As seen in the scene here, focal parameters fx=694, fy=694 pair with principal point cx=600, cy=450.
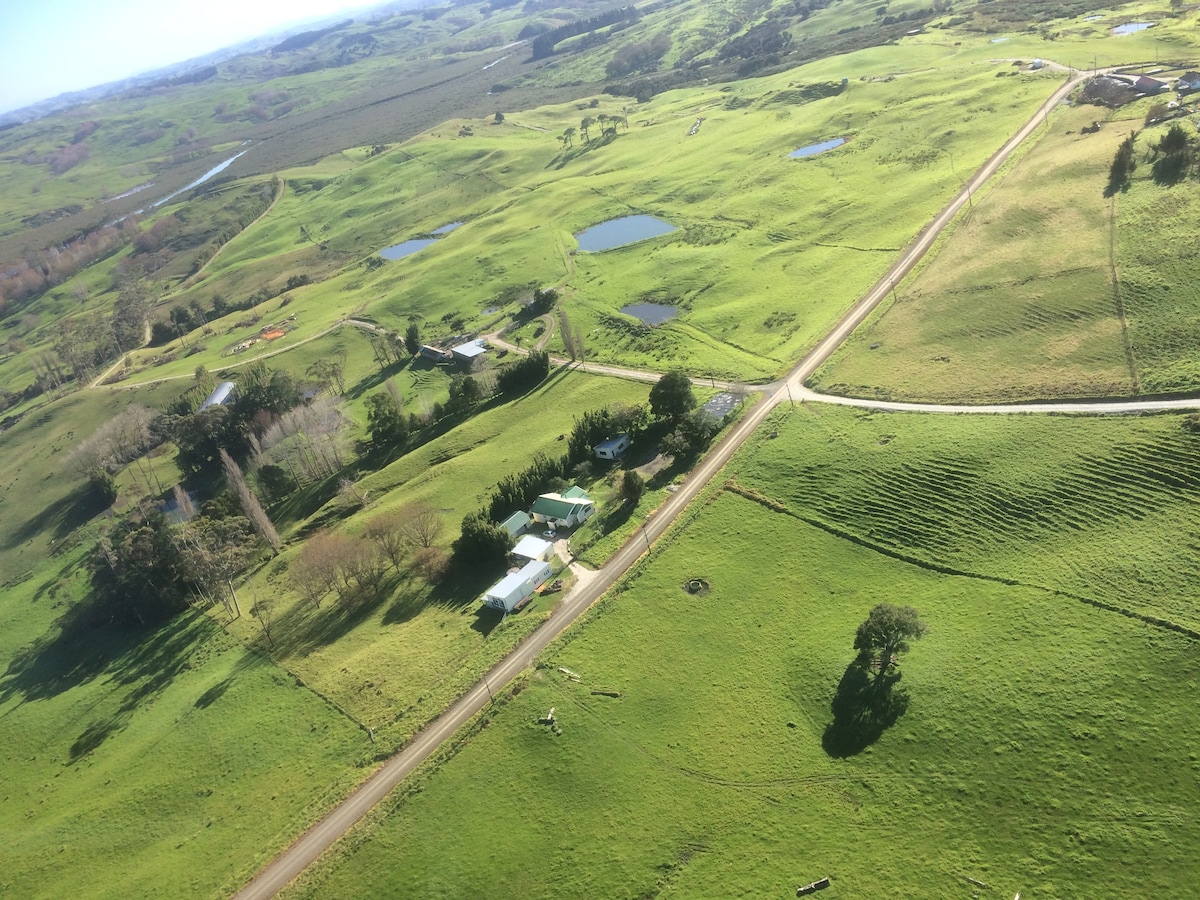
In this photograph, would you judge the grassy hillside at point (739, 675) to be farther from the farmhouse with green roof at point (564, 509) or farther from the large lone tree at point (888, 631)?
the farmhouse with green roof at point (564, 509)

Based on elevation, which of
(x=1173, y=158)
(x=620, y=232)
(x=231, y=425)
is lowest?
(x=231, y=425)

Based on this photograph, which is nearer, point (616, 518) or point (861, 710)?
point (861, 710)

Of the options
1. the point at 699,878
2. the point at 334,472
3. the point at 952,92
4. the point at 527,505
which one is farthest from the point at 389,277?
the point at 699,878

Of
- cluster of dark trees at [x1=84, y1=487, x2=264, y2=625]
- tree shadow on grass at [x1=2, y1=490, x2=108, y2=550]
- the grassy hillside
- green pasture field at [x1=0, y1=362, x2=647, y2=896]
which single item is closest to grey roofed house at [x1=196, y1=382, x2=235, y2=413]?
tree shadow on grass at [x1=2, y1=490, x2=108, y2=550]

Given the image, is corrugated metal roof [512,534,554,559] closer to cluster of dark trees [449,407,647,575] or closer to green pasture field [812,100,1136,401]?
cluster of dark trees [449,407,647,575]

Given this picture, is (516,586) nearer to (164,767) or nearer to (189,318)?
(164,767)

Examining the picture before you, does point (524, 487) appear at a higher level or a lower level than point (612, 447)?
higher

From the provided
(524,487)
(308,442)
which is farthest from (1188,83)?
(308,442)

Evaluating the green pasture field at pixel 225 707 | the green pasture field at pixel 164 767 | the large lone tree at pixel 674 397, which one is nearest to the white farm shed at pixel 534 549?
the green pasture field at pixel 225 707
